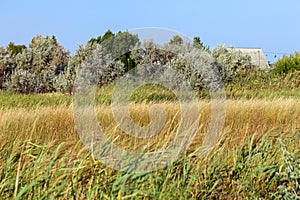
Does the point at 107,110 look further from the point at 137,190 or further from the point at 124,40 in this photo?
the point at 124,40

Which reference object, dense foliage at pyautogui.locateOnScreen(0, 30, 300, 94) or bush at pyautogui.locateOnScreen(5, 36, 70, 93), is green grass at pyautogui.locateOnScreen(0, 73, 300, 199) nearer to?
dense foliage at pyautogui.locateOnScreen(0, 30, 300, 94)

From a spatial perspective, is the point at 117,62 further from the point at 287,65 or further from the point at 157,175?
the point at 157,175

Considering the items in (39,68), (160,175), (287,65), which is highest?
(287,65)

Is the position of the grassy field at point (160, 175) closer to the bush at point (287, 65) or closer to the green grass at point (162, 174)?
the green grass at point (162, 174)

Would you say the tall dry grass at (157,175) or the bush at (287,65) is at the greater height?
the bush at (287,65)

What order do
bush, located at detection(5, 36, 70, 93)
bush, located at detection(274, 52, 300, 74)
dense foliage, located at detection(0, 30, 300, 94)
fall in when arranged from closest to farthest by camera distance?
dense foliage, located at detection(0, 30, 300, 94), bush, located at detection(5, 36, 70, 93), bush, located at detection(274, 52, 300, 74)

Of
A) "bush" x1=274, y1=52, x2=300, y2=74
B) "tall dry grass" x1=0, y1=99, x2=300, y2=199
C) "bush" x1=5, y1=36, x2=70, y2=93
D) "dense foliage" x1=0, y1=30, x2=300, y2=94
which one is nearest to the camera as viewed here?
"tall dry grass" x1=0, y1=99, x2=300, y2=199

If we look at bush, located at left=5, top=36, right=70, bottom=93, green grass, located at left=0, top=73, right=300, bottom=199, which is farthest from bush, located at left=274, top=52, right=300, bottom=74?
green grass, located at left=0, top=73, right=300, bottom=199

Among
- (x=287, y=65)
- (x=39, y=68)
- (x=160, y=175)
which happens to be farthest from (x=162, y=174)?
(x=287, y=65)

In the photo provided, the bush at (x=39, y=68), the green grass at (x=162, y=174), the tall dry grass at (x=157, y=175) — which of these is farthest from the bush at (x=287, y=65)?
the tall dry grass at (x=157, y=175)

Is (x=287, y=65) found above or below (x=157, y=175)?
above

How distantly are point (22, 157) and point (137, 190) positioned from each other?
1.02 m

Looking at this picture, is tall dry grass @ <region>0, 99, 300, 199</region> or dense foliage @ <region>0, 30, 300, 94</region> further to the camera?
dense foliage @ <region>0, 30, 300, 94</region>

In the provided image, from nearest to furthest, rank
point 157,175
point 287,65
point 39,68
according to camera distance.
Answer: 1. point 157,175
2. point 39,68
3. point 287,65
